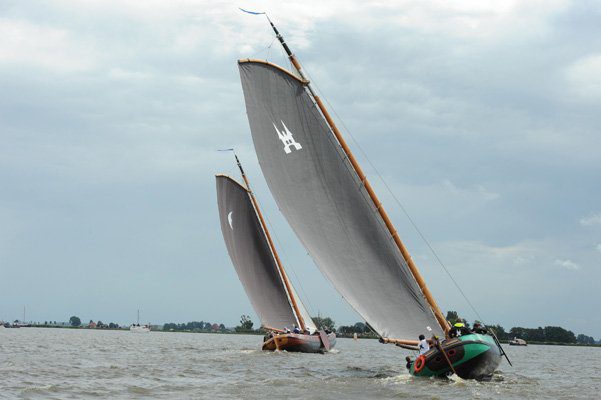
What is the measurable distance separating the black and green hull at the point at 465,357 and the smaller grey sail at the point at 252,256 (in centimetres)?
3170

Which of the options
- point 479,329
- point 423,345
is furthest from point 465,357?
point 479,329

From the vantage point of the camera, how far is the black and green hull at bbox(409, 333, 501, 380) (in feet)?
103

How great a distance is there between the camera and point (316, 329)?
65.3m

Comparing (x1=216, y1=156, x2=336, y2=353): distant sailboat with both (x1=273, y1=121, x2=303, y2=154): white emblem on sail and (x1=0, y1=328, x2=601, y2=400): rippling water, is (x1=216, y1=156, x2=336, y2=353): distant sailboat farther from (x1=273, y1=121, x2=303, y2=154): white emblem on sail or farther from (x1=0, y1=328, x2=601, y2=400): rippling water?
(x1=273, y1=121, x2=303, y2=154): white emblem on sail

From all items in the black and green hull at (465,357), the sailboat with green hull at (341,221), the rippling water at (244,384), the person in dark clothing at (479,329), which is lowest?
the rippling water at (244,384)

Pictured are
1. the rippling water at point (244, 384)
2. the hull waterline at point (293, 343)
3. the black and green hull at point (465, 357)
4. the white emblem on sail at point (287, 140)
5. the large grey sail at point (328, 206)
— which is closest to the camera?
the rippling water at point (244, 384)

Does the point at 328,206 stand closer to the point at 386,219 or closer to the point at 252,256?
the point at 386,219

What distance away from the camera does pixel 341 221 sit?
3431 cm

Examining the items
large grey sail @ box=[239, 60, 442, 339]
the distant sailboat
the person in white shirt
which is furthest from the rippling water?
the distant sailboat

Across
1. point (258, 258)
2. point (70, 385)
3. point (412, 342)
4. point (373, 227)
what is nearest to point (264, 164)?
point (373, 227)

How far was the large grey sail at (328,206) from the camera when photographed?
3322 centimetres

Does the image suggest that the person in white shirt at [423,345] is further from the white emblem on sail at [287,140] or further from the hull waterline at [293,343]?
the hull waterline at [293,343]

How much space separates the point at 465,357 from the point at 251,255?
3483 cm

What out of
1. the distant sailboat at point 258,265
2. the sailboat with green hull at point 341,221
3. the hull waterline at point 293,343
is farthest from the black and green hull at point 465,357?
the distant sailboat at point 258,265
